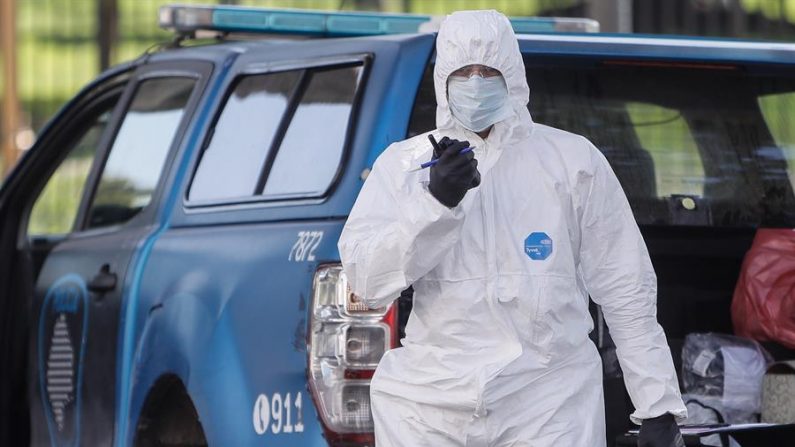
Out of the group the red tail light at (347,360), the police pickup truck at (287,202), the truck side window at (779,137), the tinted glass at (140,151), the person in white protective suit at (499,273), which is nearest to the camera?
the person in white protective suit at (499,273)

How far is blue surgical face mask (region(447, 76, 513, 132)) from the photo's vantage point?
3.71m

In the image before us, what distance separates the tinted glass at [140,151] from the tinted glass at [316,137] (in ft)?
2.46

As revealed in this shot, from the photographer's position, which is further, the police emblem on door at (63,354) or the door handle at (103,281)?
the police emblem on door at (63,354)

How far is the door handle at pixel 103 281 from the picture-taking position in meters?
5.17

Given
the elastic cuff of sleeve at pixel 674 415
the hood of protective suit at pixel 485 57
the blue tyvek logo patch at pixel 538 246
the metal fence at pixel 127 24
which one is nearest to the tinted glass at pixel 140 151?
the hood of protective suit at pixel 485 57

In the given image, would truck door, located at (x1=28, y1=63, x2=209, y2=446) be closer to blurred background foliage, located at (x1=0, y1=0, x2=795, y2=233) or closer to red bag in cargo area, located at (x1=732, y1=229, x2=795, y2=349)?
blurred background foliage, located at (x1=0, y1=0, x2=795, y2=233)

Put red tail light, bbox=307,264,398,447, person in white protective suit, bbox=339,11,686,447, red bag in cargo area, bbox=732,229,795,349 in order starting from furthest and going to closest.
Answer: red bag in cargo area, bbox=732,229,795,349 → red tail light, bbox=307,264,398,447 → person in white protective suit, bbox=339,11,686,447

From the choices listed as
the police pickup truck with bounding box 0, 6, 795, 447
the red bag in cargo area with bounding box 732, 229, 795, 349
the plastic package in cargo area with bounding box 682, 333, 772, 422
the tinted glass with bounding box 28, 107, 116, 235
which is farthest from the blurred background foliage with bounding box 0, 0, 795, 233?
the plastic package in cargo area with bounding box 682, 333, 772, 422

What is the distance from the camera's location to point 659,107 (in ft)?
15.8

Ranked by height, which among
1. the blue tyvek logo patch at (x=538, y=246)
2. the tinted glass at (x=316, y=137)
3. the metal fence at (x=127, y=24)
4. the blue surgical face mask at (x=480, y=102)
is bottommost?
the metal fence at (x=127, y=24)

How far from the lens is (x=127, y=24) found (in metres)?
17.7

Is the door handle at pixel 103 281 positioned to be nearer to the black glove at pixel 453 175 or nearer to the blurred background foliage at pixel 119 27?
the blurred background foliage at pixel 119 27

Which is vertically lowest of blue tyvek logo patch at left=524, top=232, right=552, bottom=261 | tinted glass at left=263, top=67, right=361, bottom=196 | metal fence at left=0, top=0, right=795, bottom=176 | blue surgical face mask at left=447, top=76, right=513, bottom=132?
metal fence at left=0, top=0, right=795, bottom=176

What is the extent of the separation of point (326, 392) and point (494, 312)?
1.89ft
